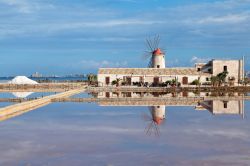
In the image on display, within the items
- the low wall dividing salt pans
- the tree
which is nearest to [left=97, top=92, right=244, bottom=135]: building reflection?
the low wall dividing salt pans

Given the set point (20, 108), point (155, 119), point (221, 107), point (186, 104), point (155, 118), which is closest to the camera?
point (155, 119)

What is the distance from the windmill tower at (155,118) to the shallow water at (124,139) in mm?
39

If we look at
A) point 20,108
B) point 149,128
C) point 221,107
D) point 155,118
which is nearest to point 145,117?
point 155,118

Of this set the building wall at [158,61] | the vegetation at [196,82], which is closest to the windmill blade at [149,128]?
the vegetation at [196,82]

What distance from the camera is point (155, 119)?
55.4ft

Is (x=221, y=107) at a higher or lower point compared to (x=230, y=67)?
lower

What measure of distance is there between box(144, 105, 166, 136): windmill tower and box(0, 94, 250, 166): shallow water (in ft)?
0.13

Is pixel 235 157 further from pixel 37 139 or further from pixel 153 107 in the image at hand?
pixel 153 107

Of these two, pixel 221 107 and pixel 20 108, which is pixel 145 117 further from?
pixel 20 108

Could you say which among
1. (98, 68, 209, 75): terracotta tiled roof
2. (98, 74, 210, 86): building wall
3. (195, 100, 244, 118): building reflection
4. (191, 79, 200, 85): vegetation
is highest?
(98, 68, 209, 75): terracotta tiled roof

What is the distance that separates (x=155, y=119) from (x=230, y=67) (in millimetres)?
26039

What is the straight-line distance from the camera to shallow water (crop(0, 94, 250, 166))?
985cm

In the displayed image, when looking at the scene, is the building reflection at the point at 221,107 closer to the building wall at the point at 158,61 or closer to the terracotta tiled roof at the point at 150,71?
the terracotta tiled roof at the point at 150,71

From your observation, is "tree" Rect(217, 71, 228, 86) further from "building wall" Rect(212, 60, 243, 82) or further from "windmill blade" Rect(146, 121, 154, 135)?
"windmill blade" Rect(146, 121, 154, 135)
